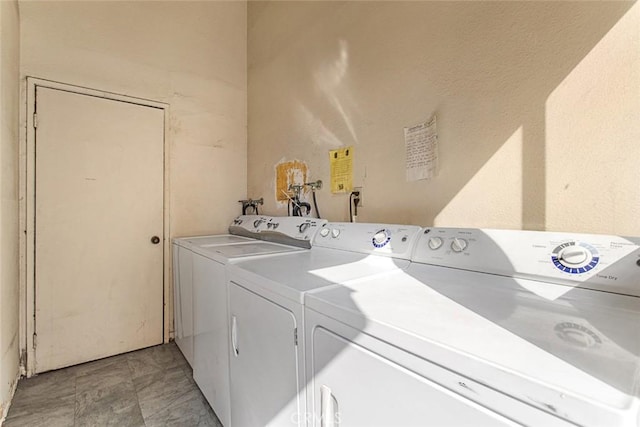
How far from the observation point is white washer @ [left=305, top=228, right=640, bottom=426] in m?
0.42

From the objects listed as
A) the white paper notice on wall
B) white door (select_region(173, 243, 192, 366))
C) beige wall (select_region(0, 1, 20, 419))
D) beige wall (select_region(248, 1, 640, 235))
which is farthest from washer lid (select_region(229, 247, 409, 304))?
beige wall (select_region(0, 1, 20, 419))

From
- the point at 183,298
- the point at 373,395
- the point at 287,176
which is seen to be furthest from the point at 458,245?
the point at 183,298

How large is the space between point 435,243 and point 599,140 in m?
0.62

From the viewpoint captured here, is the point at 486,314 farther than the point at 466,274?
No

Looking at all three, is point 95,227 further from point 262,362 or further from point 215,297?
point 262,362

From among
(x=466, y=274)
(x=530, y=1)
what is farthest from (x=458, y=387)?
(x=530, y=1)

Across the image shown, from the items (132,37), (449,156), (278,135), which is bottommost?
(449,156)

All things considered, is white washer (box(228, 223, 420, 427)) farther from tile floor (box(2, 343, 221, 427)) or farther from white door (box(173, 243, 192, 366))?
white door (box(173, 243, 192, 366))

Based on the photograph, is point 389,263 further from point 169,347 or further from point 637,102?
point 169,347

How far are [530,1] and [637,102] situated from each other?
0.53m

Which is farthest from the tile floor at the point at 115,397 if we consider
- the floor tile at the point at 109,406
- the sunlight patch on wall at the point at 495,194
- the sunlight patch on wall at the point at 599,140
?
the sunlight patch on wall at the point at 599,140

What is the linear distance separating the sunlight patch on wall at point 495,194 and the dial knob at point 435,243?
22 cm

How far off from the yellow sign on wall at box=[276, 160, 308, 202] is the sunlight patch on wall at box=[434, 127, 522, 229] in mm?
1196

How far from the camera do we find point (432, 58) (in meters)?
1.41
